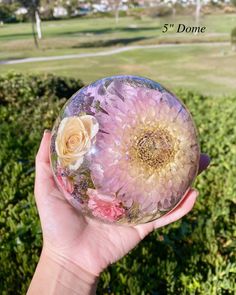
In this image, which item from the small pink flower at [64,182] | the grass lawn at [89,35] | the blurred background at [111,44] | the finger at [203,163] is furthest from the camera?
the grass lawn at [89,35]

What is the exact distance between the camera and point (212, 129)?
5590mm

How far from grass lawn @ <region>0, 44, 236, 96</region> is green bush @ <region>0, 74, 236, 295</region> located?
9.25 metres

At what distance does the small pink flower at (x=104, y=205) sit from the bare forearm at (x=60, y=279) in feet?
0.96

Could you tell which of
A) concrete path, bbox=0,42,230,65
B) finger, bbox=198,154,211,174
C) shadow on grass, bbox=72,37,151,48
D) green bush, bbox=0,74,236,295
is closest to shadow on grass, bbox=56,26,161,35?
shadow on grass, bbox=72,37,151,48

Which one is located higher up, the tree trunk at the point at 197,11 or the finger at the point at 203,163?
the finger at the point at 203,163

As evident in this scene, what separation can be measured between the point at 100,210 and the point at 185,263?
113cm

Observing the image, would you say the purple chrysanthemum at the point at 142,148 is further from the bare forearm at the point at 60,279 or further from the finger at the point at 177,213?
the bare forearm at the point at 60,279

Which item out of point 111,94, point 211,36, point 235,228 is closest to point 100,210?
point 111,94

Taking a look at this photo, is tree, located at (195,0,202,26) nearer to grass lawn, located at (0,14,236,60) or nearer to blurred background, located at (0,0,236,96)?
blurred background, located at (0,0,236,96)

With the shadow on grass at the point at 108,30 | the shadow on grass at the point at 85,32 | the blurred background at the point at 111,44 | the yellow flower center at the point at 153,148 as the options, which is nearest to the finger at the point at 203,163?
the yellow flower center at the point at 153,148

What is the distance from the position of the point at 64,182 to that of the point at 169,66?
1636 cm

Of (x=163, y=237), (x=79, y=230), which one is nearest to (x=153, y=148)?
(x=79, y=230)

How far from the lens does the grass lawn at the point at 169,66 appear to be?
15227 mm

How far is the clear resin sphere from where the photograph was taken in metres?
2.08
